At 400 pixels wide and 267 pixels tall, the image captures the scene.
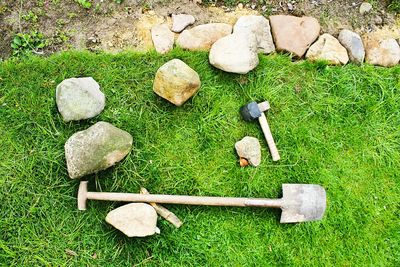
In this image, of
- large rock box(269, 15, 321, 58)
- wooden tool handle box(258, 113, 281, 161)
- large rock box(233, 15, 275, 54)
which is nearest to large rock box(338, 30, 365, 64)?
large rock box(269, 15, 321, 58)

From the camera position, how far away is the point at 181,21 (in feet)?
12.8

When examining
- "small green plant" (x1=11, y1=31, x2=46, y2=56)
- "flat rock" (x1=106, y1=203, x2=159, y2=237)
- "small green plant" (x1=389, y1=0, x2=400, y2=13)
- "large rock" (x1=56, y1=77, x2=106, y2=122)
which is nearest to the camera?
"flat rock" (x1=106, y1=203, x2=159, y2=237)

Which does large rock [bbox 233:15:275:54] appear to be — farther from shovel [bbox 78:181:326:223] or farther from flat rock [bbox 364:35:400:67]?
shovel [bbox 78:181:326:223]

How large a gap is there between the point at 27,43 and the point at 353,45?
2672 mm

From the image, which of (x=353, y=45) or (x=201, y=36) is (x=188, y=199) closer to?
(x=201, y=36)

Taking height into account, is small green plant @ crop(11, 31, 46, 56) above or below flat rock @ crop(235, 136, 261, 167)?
above

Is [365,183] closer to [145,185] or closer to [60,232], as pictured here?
[145,185]

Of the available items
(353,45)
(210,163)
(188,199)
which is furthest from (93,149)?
(353,45)

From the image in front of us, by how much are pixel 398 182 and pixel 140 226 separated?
211cm

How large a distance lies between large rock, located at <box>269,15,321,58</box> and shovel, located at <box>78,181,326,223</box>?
44.6 inches

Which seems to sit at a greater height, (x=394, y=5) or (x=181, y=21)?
(x=394, y=5)

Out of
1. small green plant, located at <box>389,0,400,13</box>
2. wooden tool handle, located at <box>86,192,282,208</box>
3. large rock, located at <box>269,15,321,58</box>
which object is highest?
small green plant, located at <box>389,0,400,13</box>

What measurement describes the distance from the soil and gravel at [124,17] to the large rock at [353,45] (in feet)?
0.34

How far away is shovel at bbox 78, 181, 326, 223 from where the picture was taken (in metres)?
3.53
